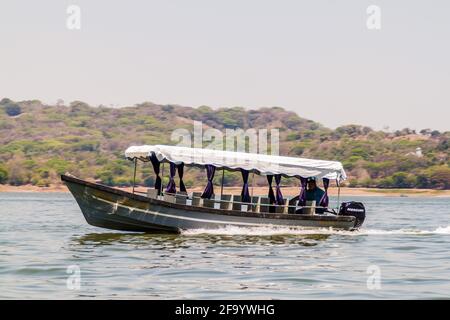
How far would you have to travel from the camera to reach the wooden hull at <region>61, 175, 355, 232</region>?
87.0ft

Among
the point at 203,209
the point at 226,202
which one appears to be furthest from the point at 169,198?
the point at 226,202

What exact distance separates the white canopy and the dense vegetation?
77008mm

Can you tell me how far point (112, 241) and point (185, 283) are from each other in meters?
8.18

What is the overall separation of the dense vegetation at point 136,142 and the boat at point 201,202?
76.9m

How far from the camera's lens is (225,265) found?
21500mm

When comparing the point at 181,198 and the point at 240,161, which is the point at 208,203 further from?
the point at 240,161

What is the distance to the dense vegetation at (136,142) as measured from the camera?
127438 millimetres

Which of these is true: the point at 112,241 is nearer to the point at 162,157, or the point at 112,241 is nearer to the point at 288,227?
the point at 162,157

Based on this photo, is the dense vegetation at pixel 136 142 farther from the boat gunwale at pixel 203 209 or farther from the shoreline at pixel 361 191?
the boat gunwale at pixel 203 209

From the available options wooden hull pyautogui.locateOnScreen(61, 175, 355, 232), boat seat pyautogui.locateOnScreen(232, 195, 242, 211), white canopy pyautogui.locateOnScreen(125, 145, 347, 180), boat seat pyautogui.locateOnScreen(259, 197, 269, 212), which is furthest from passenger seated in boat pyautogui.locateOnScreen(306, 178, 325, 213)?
boat seat pyautogui.locateOnScreen(232, 195, 242, 211)

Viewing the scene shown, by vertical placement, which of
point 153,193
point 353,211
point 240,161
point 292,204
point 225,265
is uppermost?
point 240,161

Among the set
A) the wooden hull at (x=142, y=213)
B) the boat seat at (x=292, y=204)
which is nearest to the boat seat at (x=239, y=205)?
the wooden hull at (x=142, y=213)

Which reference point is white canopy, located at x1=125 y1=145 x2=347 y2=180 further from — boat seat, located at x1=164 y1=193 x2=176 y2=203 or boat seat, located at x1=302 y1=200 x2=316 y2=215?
boat seat, located at x1=164 y1=193 x2=176 y2=203

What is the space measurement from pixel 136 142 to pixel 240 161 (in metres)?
144
